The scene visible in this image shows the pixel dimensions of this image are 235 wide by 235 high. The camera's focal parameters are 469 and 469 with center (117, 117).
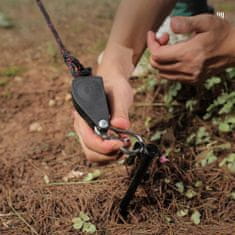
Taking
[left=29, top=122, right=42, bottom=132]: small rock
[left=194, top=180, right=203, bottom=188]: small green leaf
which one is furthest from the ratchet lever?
[left=29, top=122, right=42, bottom=132]: small rock

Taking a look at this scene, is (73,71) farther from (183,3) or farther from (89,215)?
(183,3)

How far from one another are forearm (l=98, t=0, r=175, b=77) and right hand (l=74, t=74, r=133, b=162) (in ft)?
0.54

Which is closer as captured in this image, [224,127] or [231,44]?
[231,44]

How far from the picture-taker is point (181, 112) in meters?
1.85

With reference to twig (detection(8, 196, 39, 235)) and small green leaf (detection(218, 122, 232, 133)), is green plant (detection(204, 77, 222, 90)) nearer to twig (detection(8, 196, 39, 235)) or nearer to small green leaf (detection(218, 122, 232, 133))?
small green leaf (detection(218, 122, 232, 133))

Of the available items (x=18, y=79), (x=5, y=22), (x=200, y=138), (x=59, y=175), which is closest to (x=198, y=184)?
(x=200, y=138)

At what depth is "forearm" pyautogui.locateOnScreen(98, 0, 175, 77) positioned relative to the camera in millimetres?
1534

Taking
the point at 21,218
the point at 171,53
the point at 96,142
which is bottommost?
the point at 21,218

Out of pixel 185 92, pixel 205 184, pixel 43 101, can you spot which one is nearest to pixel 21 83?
pixel 43 101

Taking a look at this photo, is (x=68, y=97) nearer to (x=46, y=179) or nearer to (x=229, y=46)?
(x=46, y=179)

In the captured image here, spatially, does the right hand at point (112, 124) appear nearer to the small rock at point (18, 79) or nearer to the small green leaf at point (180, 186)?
the small green leaf at point (180, 186)

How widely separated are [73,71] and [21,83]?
103 centimetres

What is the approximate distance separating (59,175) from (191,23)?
698 millimetres

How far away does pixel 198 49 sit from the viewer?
1.35 metres
